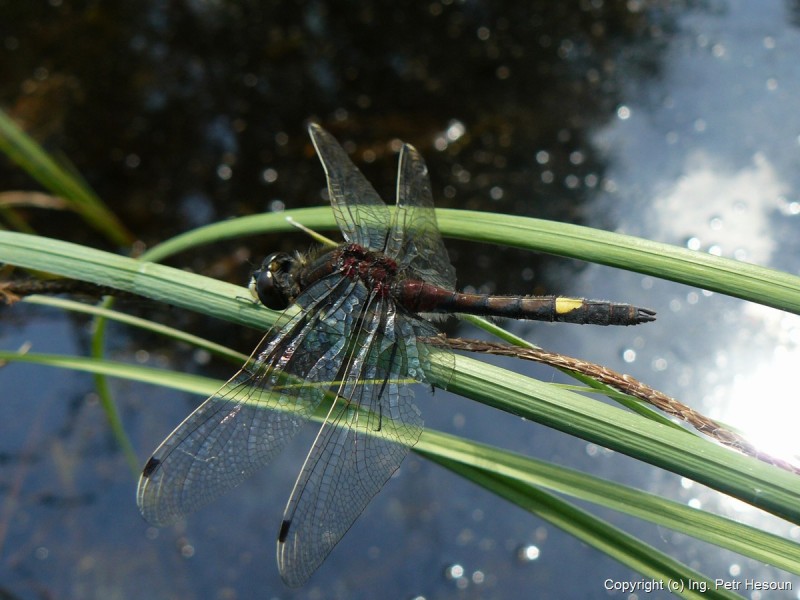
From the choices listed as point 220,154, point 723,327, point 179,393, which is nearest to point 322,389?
point 179,393

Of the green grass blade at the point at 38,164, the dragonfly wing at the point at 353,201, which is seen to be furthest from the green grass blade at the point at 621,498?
the green grass blade at the point at 38,164

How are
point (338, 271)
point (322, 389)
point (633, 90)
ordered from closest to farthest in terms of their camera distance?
point (322, 389) → point (338, 271) → point (633, 90)

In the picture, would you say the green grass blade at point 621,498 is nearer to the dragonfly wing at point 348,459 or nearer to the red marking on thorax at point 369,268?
the dragonfly wing at point 348,459

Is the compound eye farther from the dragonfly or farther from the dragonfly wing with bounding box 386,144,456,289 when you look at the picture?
the dragonfly wing with bounding box 386,144,456,289

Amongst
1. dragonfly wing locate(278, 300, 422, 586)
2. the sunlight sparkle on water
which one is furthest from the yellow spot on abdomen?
the sunlight sparkle on water

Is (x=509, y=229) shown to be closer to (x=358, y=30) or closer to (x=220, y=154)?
(x=220, y=154)

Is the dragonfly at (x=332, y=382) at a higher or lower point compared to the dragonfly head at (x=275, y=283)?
lower

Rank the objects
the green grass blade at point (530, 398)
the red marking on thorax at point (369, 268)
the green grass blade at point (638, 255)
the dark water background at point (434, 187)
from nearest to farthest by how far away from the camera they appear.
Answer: the green grass blade at point (530, 398)
the green grass blade at point (638, 255)
the red marking on thorax at point (369, 268)
the dark water background at point (434, 187)
